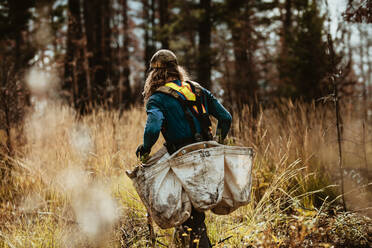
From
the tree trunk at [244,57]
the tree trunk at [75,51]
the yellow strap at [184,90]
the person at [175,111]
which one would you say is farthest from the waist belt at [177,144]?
the tree trunk at [75,51]

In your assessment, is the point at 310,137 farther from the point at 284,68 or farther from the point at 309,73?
the point at 284,68

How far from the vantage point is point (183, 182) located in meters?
1.89

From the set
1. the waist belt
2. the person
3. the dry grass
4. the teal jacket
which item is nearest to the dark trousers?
the person

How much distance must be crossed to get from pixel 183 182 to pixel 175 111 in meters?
0.56

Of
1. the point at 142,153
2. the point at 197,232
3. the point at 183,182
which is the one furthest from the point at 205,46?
the point at 183,182

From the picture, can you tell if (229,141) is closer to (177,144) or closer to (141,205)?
(141,205)

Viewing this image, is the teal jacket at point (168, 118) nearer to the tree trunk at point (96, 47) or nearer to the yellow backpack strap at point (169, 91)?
the yellow backpack strap at point (169, 91)

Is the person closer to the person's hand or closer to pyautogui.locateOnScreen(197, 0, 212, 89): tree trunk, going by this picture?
the person's hand

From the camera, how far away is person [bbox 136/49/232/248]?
209 centimetres

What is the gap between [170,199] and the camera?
1.87 meters

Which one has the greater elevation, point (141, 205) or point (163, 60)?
point (163, 60)

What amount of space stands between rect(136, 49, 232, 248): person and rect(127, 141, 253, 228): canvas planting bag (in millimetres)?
210

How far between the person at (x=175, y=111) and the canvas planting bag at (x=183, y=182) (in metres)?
0.21

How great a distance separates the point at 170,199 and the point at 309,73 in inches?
323
